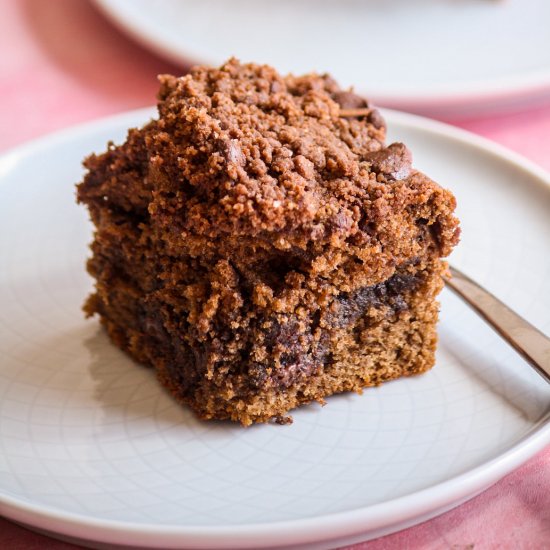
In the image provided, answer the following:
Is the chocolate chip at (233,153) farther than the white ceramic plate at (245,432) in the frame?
Yes

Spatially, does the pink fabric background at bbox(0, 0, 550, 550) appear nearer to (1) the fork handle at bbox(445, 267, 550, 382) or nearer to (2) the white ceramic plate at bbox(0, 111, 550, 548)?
(2) the white ceramic plate at bbox(0, 111, 550, 548)

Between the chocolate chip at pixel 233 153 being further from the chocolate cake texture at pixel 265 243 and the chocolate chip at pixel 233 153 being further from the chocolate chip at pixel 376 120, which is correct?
the chocolate chip at pixel 376 120

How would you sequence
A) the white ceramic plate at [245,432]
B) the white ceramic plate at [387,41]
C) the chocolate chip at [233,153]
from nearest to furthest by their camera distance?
the white ceramic plate at [245,432] < the chocolate chip at [233,153] < the white ceramic plate at [387,41]

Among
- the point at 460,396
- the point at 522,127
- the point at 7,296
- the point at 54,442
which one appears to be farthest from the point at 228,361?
the point at 522,127

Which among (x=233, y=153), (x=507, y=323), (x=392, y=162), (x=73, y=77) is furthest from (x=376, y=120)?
(x=73, y=77)

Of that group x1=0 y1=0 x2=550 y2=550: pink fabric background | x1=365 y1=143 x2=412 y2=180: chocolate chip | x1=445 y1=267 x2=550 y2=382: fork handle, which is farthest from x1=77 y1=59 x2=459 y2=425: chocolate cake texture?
x1=0 y1=0 x2=550 y2=550: pink fabric background

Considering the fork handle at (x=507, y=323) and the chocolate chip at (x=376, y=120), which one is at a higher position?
the chocolate chip at (x=376, y=120)

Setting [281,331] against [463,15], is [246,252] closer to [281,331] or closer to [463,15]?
[281,331]

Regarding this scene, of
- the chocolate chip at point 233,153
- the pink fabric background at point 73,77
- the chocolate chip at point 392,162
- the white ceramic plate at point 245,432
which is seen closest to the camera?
the white ceramic plate at point 245,432

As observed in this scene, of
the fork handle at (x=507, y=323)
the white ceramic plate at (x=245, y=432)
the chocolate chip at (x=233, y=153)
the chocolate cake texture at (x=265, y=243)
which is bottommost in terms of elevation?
the white ceramic plate at (x=245, y=432)

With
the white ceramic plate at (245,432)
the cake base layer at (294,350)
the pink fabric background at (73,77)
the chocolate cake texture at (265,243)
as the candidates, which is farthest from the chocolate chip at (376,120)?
the pink fabric background at (73,77)
